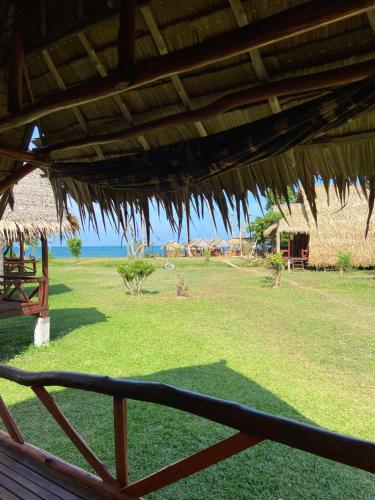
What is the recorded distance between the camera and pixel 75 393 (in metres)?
4.10

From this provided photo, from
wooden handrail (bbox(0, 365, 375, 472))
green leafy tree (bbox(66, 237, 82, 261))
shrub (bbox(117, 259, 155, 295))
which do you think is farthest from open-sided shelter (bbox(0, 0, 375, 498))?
green leafy tree (bbox(66, 237, 82, 261))

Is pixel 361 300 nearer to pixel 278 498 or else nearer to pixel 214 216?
pixel 278 498

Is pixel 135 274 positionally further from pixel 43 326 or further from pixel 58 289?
pixel 43 326

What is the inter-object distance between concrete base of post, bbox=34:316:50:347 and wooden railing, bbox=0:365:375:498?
14.9ft

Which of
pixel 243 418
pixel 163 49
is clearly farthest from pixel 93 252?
pixel 243 418

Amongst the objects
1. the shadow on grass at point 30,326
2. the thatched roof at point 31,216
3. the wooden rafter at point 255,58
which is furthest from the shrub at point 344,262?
the wooden rafter at point 255,58

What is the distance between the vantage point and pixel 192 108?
1639mm

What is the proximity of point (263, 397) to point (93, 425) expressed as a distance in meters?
1.65

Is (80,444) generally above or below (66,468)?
above

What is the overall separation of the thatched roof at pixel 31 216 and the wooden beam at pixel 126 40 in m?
6.17

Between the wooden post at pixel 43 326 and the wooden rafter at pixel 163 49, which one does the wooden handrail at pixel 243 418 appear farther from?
the wooden post at pixel 43 326

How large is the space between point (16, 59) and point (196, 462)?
164 cm

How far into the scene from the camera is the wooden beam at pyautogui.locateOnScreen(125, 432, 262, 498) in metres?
0.95

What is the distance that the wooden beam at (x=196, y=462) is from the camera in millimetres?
949
